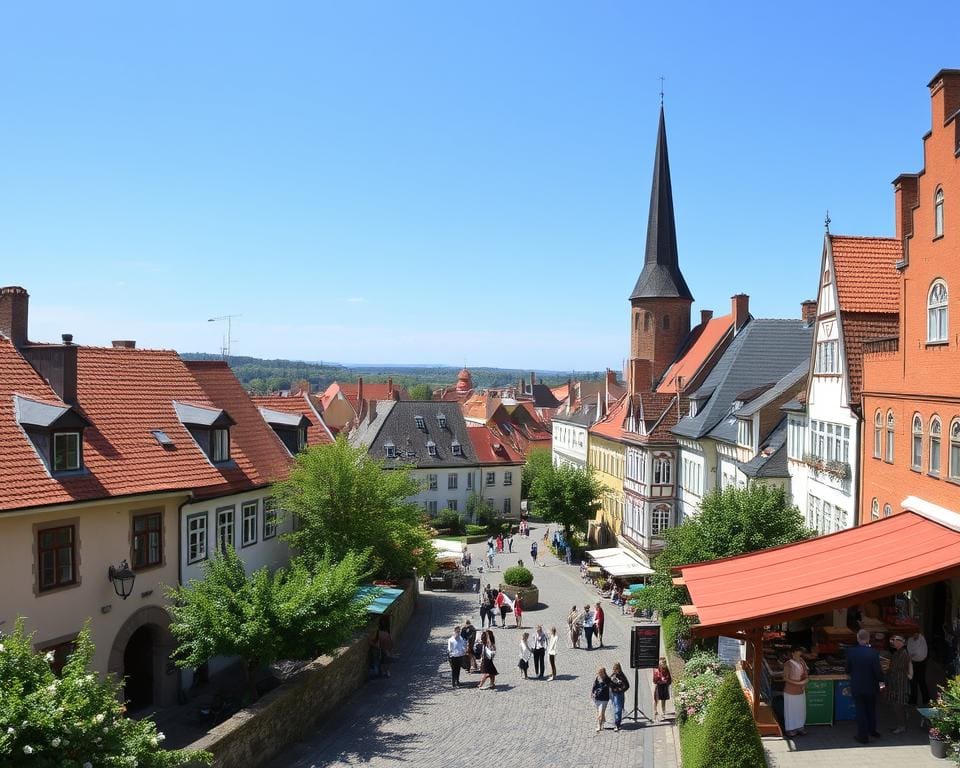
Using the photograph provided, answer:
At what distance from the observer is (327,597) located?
21.5 metres

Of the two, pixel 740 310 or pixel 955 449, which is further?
pixel 740 310

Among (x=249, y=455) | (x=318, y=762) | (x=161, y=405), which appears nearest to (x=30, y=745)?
(x=318, y=762)

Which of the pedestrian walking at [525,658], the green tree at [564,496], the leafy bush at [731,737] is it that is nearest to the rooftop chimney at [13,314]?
the pedestrian walking at [525,658]

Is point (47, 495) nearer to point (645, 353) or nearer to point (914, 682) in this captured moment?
point (914, 682)

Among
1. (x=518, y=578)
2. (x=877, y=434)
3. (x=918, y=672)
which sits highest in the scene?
(x=877, y=434)

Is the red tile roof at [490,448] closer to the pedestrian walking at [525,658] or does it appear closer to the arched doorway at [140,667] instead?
the pedestrian walking at [525,658]

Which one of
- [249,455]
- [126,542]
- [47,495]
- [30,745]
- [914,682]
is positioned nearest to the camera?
[30,745]

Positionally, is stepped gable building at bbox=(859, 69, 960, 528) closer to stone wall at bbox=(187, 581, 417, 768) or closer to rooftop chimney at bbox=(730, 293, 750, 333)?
stone wall at bbox=(187, 581, 417, 768)

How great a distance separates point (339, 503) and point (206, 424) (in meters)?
5.48

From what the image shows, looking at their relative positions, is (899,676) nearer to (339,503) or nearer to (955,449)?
(955,449)

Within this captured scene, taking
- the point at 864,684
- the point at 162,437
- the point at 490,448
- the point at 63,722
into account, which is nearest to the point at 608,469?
the point at 490,448

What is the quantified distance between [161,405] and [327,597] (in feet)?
34.8

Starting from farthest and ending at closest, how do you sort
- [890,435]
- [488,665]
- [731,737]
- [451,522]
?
[451,522] < [488,665] < [890,435] < [731,737]

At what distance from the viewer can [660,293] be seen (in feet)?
215
